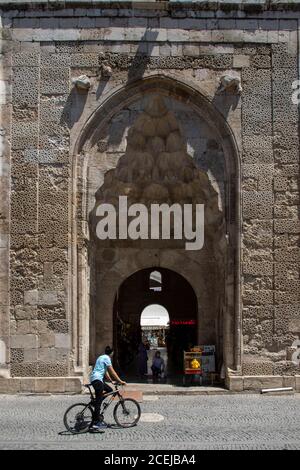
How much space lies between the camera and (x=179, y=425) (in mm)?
9656

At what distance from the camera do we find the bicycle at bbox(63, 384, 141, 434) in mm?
8977

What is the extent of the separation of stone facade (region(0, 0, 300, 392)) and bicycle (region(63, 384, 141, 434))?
11.6 feet

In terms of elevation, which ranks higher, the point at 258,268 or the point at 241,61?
the point at 241,61

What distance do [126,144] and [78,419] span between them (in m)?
6.36

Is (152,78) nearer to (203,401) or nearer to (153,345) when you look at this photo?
(203,401)

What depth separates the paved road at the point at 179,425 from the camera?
8.21 m

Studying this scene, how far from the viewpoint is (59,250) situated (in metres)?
13.2

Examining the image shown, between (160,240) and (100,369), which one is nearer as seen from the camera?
(100,369)

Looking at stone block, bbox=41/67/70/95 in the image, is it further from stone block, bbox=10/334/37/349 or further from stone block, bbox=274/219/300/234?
stone block, bbox=274/219/300/234

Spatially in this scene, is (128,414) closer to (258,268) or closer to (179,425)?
(179,425)

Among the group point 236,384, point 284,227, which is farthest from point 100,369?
point 284,227

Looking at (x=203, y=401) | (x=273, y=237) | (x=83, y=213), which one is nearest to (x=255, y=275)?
(x=273, y=237)

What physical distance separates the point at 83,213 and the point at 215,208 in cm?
260

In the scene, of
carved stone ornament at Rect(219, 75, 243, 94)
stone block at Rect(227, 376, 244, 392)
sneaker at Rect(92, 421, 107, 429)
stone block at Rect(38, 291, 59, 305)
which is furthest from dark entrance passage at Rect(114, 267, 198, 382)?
sneaker at Rect(92, 421, 107, 429)
